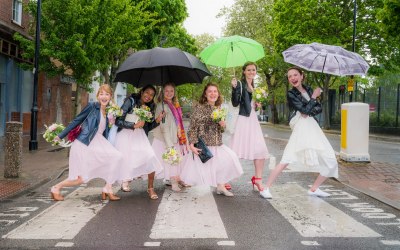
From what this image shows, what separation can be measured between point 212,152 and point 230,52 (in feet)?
5.73

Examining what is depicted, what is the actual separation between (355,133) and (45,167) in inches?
286

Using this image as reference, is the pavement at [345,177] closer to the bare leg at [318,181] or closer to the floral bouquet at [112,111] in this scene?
the bare leg at [318,181]

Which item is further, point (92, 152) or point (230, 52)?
point (230, 52)

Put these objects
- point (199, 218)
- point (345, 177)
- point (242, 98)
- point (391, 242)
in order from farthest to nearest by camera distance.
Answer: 1. point (345, 177)
2. point (242, 98)
3. point (199, 218)
4. point (391, 242)

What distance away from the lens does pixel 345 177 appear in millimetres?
9000

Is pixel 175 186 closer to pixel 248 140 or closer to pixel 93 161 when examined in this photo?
pixel 248 140

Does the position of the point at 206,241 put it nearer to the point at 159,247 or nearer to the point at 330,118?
the point at 159,247

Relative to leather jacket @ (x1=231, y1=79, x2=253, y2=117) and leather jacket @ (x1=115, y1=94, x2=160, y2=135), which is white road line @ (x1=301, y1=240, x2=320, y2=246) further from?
leather jacket @ (x1=115, y1=94, x2=160, y2=135)

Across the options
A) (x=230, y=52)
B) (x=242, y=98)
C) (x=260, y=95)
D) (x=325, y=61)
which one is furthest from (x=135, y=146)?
(x=325, y=61)

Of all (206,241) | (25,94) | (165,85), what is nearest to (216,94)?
(165,85)

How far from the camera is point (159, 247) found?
4434 millimetres

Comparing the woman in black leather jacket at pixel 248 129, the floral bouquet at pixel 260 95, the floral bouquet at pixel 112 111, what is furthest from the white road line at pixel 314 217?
the floral bouquet at pixel 112 111

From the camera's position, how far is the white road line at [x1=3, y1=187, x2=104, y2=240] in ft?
16.0

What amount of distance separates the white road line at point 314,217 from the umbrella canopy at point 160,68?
92.9 inches
